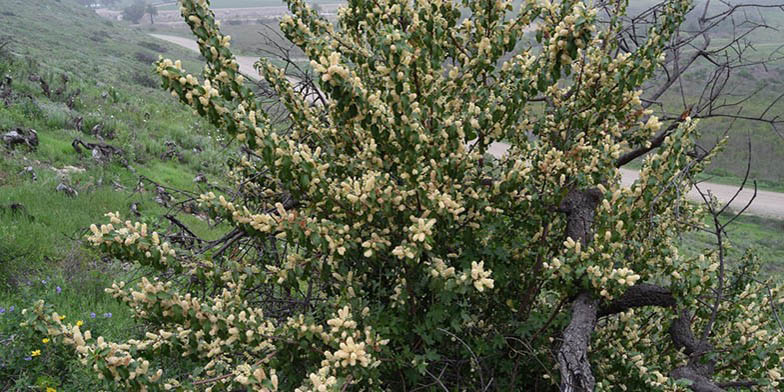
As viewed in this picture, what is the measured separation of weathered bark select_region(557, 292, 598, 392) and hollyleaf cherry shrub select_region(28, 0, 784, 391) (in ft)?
0.03

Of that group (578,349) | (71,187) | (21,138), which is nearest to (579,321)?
(578,349)

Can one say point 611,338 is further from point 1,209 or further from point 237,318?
point 1,209

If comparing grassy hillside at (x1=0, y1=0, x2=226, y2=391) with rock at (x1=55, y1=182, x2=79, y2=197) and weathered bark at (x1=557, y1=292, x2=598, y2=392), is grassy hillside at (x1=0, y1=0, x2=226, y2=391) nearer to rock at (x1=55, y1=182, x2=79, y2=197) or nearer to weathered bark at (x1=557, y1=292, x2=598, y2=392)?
rock at (x1=55, y1=182, x2=79, y2=197)

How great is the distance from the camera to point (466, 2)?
3.95 m

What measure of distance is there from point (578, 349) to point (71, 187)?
7397 mm

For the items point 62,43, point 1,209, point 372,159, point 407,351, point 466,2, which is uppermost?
point 466,2

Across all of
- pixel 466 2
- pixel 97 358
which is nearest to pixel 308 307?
pixel 97 358

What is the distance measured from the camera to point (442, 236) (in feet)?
10.9

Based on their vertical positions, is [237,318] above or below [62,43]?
above

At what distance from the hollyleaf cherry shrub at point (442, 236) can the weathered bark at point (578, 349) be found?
0.01 metres

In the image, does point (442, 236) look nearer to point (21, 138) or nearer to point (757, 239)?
point (21, 138)

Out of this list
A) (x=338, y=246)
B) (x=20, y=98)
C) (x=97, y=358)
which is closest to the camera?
(x=97, y=358)

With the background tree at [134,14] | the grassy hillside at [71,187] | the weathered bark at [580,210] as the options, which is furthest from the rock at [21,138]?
the background tree at [134,14]

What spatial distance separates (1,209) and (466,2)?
19.7 ft
